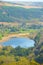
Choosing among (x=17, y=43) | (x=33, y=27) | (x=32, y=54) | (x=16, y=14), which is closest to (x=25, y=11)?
(x=16, y=14)

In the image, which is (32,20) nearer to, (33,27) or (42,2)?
(33,27)

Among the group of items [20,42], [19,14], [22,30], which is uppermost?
[19,14]

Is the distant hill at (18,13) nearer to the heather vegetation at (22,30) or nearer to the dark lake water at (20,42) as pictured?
the heather vegetation at (22,30)

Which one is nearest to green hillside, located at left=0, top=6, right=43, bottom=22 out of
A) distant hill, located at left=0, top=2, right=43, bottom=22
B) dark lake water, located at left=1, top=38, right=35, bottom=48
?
distant hill, located at left=0, top=2, right=43, bottom=22

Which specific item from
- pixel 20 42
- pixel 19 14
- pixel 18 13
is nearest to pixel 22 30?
pixel 20 42

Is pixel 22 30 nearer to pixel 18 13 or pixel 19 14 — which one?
pixel 19 14

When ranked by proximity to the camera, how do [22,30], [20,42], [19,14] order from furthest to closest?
[19,14], [22,30], [20,42]

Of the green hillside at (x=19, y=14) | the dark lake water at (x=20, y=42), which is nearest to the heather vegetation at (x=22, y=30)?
the green hillside at (x=19, y=14)

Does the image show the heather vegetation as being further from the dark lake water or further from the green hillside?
the dark lake water
